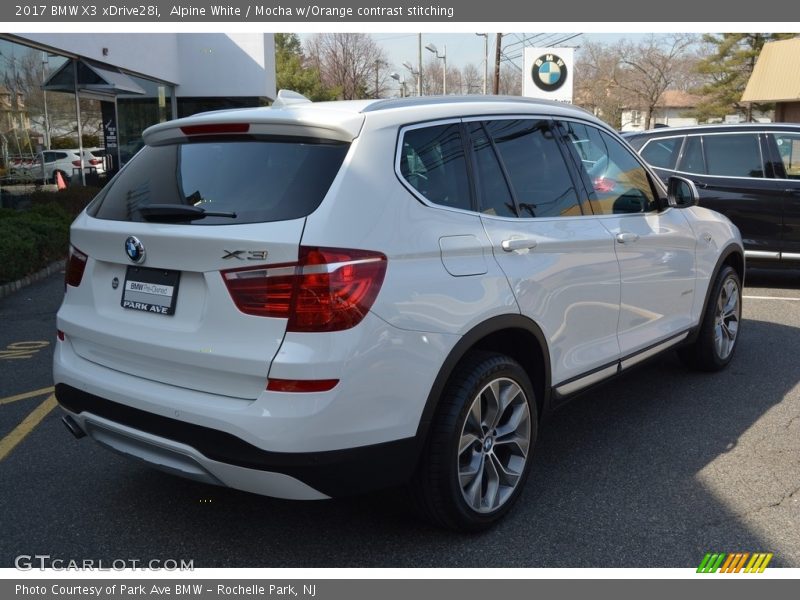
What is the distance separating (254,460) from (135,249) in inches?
39.7

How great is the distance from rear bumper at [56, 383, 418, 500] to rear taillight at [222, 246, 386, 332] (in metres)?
0.48

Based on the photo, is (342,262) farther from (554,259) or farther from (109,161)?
(109,161)

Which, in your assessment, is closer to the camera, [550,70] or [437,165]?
[437,165]

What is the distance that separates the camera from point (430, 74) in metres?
80.7

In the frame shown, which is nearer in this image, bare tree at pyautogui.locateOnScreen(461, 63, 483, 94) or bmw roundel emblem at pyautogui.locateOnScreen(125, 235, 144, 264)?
bmw roundel emblem at pyautogui.locateOnScreen(125, 235, 144, 264)

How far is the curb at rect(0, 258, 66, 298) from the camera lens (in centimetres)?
927

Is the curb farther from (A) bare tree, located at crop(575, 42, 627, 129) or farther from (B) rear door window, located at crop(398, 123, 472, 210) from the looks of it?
(A) bare tree, located at crop(575, 42, 627, 129)

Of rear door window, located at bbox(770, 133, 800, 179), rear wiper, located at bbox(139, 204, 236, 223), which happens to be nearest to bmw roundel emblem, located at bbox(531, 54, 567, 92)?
rear door window, located at bbox(770, 133, 800, 179)

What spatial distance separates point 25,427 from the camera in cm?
484

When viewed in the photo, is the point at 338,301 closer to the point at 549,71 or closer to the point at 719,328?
the point at 719,328

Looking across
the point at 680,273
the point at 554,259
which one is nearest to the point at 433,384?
the point at 554,259

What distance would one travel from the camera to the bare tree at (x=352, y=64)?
219ft
